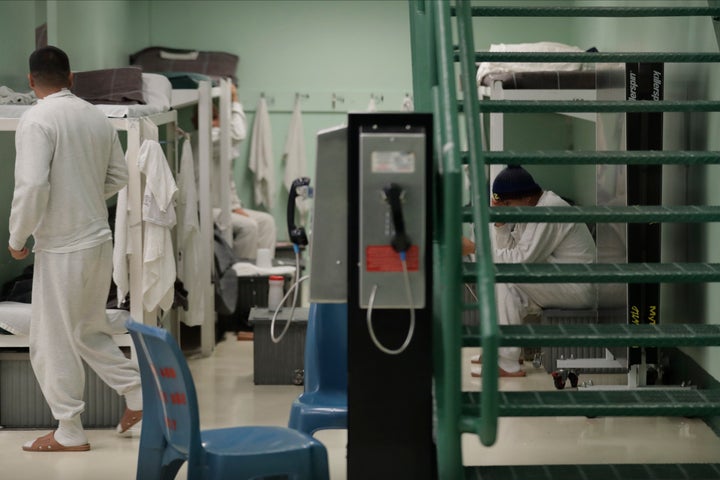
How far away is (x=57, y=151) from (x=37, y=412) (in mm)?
1490

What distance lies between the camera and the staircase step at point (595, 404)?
381cm

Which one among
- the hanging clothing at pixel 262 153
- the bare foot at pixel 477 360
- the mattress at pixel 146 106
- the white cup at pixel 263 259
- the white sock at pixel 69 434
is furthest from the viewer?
the hanging clothing at pixel 262 153

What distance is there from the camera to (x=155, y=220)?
6246mm

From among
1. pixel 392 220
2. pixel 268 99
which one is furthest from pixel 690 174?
pixel 268 99

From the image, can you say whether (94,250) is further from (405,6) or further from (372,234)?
(405,6)

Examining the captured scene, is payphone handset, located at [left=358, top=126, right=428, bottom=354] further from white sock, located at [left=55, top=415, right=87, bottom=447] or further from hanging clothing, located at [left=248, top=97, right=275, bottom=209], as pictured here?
hanging clothing, located at [left=248, top=97, right=275, bottom=209]

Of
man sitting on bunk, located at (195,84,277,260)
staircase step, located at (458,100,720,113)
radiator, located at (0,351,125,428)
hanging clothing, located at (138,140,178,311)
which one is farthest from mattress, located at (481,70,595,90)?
radiator, located at (0,351,125,428)

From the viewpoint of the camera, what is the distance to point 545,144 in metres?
10.4

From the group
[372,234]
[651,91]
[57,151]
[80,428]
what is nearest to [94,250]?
[57,151]

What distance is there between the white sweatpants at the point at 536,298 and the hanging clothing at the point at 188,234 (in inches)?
74.2

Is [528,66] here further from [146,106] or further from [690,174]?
[146,106]

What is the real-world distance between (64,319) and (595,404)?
112 inches

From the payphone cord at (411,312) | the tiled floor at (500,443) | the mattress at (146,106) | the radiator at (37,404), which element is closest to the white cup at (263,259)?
the mattress at (146,106)

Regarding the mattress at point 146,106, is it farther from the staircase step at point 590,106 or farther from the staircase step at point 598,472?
the staircase step at point 598,472
